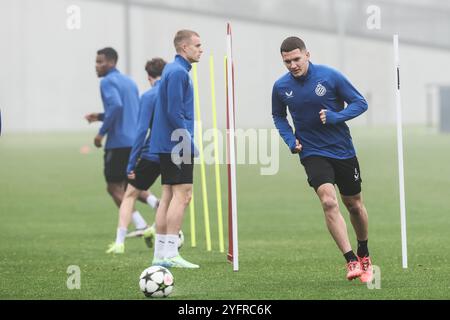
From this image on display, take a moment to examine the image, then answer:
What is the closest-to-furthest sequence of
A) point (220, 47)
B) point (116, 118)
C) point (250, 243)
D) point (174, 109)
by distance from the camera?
point (174, 109) → point (250, 243) → point (116, 118) → point (220, 47)

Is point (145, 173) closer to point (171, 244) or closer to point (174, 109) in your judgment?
point (171, 244)

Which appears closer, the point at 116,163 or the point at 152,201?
the point at 116,163

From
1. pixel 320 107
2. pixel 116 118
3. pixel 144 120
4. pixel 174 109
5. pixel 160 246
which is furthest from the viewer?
pixel 116 118

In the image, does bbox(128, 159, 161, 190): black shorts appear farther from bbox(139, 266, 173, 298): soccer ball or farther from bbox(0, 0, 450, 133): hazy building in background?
bbox(0, 0, 450, 133): hazy building in background

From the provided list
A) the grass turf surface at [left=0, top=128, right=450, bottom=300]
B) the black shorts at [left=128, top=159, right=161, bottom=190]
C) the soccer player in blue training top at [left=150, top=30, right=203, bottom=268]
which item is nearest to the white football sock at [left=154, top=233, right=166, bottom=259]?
the soccer player in blue training top at [left=150, top=30, right=203, bottom=268]

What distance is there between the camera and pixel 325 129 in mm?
9945

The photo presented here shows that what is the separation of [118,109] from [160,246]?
306 cm

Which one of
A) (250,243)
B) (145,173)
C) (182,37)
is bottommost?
(250,243)

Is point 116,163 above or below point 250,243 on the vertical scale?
above

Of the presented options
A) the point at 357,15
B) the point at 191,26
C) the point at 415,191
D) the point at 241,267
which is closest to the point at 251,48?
the point at 191,26

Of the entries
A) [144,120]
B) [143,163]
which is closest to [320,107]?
[144,120]

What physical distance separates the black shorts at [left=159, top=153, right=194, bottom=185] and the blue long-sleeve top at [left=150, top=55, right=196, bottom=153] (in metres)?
0.08

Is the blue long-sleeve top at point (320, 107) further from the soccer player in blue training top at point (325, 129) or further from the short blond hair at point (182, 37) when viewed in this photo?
the short blond hair at point (182, 37)

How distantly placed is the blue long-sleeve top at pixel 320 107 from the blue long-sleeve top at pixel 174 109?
120 cm
